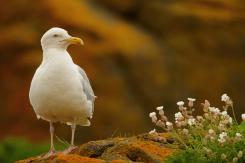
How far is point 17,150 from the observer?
1310cm

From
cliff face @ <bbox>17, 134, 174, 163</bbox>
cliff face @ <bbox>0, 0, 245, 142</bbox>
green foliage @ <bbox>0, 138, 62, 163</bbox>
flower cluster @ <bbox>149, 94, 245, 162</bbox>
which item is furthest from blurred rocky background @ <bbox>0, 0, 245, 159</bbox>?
flower cluster @ <bbox>149, 94, 245, 162</bbox>

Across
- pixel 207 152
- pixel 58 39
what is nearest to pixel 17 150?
pixel 58 39

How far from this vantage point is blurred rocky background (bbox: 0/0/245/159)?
653 inches

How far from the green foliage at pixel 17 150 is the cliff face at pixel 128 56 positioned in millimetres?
2647

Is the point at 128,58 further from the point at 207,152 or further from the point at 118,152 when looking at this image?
the point at 207,152

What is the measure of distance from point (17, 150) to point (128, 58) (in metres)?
4.47

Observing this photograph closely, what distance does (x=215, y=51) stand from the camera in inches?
698

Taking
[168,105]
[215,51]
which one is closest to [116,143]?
[168,105]

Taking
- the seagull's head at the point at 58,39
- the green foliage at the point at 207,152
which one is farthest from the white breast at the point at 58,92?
the green foliage at the point at 207,152

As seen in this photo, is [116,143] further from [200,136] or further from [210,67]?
[210,67]

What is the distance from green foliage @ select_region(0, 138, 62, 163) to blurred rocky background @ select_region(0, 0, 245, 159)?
2582mm

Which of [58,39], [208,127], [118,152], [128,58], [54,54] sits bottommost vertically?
[118,152]

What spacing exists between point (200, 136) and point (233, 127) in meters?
0.41

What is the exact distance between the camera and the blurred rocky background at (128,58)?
1659 centimetres
